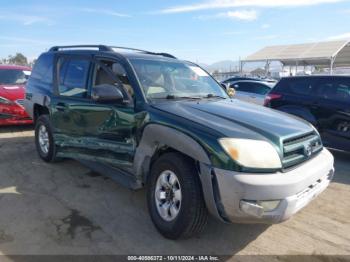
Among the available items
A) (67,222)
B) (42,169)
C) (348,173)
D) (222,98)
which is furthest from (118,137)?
(348,173)

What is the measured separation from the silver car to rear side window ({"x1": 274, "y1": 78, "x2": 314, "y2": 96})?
463 centimetres

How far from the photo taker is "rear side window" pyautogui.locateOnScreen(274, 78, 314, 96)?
7.45 m

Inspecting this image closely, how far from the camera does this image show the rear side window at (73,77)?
4953 millimetres

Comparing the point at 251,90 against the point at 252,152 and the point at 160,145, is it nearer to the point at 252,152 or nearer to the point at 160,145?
the point at 160,145

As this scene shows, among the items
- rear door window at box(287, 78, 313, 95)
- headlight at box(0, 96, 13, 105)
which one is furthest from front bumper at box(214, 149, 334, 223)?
headlight at box(0, 96, 13, 105)

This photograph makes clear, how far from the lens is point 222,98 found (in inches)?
188

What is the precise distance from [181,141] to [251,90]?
34.2 ft

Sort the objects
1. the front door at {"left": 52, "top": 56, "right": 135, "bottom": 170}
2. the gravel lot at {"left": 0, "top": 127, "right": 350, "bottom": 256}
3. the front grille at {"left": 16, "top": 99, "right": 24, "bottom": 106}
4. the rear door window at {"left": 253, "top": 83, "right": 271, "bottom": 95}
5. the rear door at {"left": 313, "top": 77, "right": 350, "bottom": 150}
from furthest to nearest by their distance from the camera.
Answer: the rear door window at {"left": 253, "top": 83, "right": 271, "bottom": 95} → the front grille at {"left": 16, "top": 99, "right": 24, "bottom": 106} → the rear door at {"left": 313, "top": 77, "right": 350, "bottom": 150} → the front door at {"left": 52, "top": 56, "right": 135, "bottom": 170} → the gravel lot at {"left": 0, "top": 127, "right": 350, "bottom": 256}

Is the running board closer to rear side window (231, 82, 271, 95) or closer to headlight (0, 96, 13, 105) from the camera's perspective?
headlight (0, 96, 13, 105)

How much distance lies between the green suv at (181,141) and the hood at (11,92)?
12.1ft

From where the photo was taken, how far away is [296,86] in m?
7.69

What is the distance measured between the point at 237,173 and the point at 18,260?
81.2 inches

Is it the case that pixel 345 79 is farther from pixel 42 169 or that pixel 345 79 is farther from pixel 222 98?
pixel 42 169

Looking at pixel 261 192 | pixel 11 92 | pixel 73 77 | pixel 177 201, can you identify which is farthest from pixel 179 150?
pixel 11 92
